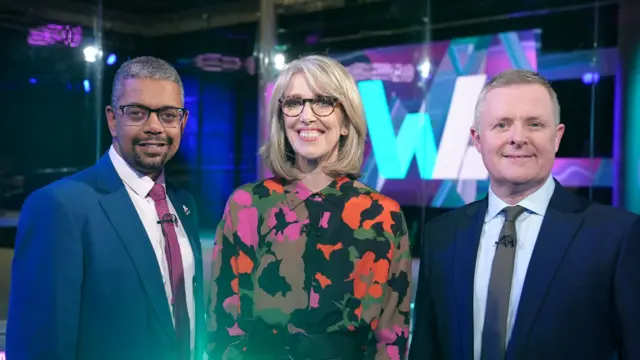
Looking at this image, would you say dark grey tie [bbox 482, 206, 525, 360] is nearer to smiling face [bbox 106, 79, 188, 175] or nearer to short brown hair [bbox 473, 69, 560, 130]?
short brown hair [bbox 473, 69, 560, 130]

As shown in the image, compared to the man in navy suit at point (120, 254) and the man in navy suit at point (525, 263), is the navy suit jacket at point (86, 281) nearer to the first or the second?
the man in navy suit at point (120, 254)

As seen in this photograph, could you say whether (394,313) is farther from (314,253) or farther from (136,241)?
(136,241)

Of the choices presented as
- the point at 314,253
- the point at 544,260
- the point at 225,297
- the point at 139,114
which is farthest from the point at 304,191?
the point at 544,260

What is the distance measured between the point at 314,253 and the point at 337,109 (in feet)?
1.54

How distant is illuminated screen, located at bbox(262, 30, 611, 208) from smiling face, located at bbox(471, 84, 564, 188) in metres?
4.87

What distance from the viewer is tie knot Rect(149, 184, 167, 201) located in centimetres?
215

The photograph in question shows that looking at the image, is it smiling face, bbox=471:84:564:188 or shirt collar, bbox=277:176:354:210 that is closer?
smiling face, bbox=471:84:564:188

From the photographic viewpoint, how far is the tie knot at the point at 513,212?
1873mm

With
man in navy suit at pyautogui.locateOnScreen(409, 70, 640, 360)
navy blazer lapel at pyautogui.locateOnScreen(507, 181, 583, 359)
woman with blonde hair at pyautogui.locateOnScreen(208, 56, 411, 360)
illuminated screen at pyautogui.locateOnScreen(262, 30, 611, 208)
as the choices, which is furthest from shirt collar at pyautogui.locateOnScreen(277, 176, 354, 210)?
illuminated screen at pyautogui.locateOnScreen(262, 30, 611, 208)

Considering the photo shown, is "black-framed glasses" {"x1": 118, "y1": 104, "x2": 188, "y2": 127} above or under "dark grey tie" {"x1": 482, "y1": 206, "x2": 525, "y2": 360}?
above

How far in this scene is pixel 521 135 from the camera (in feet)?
6.08

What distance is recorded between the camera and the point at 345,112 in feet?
6.55

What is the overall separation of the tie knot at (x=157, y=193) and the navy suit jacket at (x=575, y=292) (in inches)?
41.9

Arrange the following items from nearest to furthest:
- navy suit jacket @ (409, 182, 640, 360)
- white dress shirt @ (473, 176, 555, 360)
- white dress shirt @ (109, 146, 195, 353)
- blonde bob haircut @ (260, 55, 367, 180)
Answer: navy suit jacket @ (409, 182, 640, 360) → white dress shirt @ (473, 176, 555, 360) → blonde bob haircut @ (260, 55, 367, 180) → white dress shirt @ (109, 146, 195, 353)
